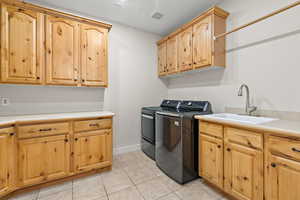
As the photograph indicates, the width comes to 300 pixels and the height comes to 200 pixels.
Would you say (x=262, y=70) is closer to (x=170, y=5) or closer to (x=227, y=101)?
(x=227, y=101)

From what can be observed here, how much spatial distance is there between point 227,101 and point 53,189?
9.02ft

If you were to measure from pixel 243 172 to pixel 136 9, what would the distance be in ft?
9.10

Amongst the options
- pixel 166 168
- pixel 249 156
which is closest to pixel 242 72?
pixel 249 156

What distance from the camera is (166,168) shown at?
2.05m

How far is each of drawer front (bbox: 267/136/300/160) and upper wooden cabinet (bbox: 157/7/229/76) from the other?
125 centimetres

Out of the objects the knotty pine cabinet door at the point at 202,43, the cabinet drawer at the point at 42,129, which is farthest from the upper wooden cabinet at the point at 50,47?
the knotty pine cabinet door at the point at 202,43

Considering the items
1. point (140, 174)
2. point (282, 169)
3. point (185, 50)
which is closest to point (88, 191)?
point (140, 174)

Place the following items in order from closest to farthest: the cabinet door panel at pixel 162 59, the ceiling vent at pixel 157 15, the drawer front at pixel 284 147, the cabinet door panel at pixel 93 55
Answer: the drawer front at pixel 284 147 < the cabinet door panel at pixel 93 55 < the ceiling vent at pixel 157 15 < the cabinet door panel at pixel 162 59

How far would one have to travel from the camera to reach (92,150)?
1.99 metres

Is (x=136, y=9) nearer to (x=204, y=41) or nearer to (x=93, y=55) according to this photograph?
(x=93, y=55)

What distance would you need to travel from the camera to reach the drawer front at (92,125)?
1.89 meters

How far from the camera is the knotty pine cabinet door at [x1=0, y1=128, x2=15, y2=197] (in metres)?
1.44

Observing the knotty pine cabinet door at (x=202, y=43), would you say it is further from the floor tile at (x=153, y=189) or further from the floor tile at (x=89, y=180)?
the floor tile at (x=89, y=180)

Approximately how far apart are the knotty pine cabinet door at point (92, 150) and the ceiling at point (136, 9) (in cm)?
209
